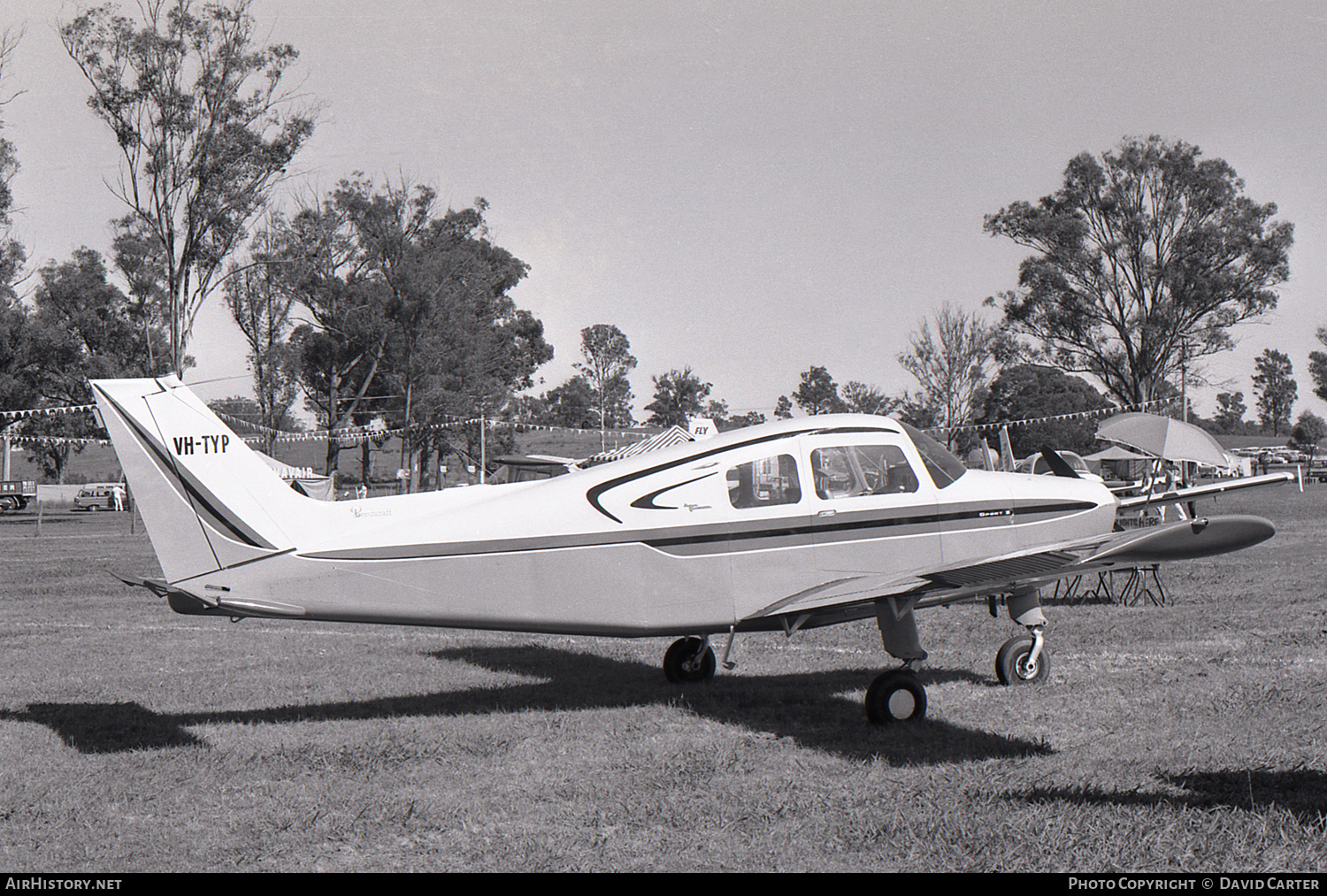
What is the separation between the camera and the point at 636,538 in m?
7.31

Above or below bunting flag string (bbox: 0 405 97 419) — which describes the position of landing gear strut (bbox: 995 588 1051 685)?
below

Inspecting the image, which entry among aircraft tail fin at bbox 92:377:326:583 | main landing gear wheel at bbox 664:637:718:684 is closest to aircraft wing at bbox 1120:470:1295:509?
main landing gear wheel at bbox 664:637:718:684

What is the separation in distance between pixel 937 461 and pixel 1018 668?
1.99 m

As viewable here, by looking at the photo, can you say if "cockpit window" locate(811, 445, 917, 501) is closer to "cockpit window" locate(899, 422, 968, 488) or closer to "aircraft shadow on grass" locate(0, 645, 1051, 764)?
"cockpit window" locate(899, 422, 968, 488)

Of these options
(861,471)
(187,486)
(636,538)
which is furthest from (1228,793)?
(187,486)

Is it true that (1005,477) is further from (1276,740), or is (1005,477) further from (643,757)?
(643,757)

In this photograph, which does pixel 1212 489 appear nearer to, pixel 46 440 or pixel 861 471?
pixel 861 471

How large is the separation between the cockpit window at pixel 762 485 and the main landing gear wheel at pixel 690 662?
6.69ft

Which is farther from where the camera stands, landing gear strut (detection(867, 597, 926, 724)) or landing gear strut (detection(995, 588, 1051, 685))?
landing gear strut (detection(995, 588, 1051, 685))

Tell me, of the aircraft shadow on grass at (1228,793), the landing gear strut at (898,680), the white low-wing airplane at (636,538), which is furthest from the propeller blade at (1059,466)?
the aircraft shadow on grass at (1228,793)

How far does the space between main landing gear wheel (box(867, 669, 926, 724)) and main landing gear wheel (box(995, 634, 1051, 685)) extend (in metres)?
1.56

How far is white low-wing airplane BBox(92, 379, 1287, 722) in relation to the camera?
266 inches

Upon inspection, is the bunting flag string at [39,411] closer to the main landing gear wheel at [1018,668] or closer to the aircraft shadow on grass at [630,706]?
the aircraft shadow on grass at [630,706]

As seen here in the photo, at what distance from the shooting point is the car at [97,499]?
5273 centimetres
